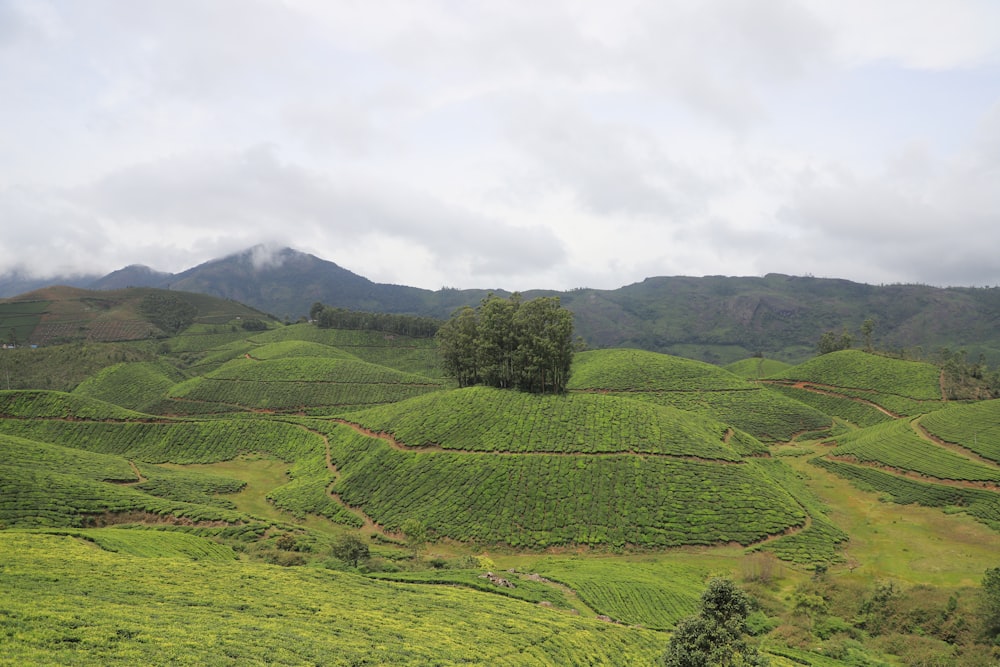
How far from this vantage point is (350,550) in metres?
39.0

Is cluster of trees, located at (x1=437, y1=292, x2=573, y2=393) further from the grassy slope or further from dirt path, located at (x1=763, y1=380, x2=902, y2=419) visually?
dirt path, located at (x1=763, y1=380, x2=902, y2=419)

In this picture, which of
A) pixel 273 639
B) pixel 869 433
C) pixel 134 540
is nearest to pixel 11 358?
pixel 134 540

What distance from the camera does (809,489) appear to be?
69.1 meters

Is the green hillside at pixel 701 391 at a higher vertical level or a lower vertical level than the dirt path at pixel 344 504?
higher

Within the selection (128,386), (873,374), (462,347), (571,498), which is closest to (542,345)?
(462,347)

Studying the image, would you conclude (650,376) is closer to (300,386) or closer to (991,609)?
(991,609)

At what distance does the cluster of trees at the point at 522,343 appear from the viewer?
79500mm

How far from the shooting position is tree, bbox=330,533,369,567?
39.0 m

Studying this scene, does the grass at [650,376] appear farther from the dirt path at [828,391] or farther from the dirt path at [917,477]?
the dirt path at [917,477]

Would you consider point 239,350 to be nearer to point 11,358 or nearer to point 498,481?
point 11,358

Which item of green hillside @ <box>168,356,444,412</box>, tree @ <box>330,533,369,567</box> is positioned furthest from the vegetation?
green hillside @ <box>168,356,444,412</box>

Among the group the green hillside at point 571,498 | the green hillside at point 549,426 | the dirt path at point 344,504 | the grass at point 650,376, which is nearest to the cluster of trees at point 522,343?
the green hillside at point 549,426

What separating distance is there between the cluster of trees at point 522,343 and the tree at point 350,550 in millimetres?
44603

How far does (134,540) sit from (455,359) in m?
63.0
